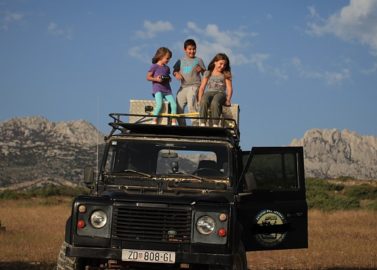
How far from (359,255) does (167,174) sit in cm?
1008

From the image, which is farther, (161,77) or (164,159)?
(161,77)

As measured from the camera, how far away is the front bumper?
311 inches

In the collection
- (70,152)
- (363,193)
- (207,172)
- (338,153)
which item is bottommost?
(207,172)

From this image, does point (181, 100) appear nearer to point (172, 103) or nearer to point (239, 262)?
point (172, 103)

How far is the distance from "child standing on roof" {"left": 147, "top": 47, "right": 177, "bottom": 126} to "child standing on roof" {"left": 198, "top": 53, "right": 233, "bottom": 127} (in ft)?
1.70

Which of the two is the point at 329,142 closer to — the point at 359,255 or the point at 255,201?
the point at 359,255

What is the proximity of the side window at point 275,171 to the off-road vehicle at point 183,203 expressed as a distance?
13mm

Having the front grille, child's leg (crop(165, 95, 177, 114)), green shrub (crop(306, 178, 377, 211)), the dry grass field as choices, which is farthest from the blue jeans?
green shrub (crop(306, 178, 377, 211))

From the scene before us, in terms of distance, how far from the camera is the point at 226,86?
11594mm

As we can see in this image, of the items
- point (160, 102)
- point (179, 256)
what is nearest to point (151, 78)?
point (160, 102)

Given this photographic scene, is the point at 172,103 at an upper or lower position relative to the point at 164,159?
upper

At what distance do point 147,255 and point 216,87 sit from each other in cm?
408

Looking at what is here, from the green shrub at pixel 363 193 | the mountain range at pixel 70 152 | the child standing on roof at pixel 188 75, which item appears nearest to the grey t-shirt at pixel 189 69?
the child standing on roof at pixel 188 75

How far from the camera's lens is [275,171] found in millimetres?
9469
